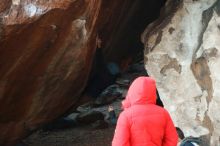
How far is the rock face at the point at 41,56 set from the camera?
663 centimetres

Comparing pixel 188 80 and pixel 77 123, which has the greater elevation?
pixel 188 80

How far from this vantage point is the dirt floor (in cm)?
977

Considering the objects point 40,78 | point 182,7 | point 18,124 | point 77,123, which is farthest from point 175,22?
point 77,123

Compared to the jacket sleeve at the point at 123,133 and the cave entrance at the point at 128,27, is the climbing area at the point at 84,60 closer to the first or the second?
the cave entrance at the point at 128,27

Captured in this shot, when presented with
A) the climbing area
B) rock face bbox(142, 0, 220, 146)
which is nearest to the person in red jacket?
the climbing area

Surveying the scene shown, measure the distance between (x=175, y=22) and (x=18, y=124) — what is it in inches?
121

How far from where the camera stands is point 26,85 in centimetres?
765

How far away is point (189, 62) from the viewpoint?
7.68 meters

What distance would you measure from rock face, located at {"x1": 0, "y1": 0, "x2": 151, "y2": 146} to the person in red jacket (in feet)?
7.37

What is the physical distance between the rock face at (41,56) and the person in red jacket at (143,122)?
2248 mm

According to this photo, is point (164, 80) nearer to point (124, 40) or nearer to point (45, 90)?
point (45, 90)

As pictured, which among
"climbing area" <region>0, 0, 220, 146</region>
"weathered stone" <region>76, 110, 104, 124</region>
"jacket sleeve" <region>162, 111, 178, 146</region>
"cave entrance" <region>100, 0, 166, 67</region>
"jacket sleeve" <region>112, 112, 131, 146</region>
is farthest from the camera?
"weathered stone" <region>76, 110, 104, 124</region>

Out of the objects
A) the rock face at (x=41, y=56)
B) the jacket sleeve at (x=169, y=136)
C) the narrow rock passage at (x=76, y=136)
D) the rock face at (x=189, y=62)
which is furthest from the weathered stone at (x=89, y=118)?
the jacket sleeve at (x=169, y=136)

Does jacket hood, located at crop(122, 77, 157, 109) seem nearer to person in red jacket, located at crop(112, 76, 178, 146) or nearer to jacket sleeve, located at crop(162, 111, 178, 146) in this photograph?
person in red jacket, located at crop(112, 76, 178, 146)
